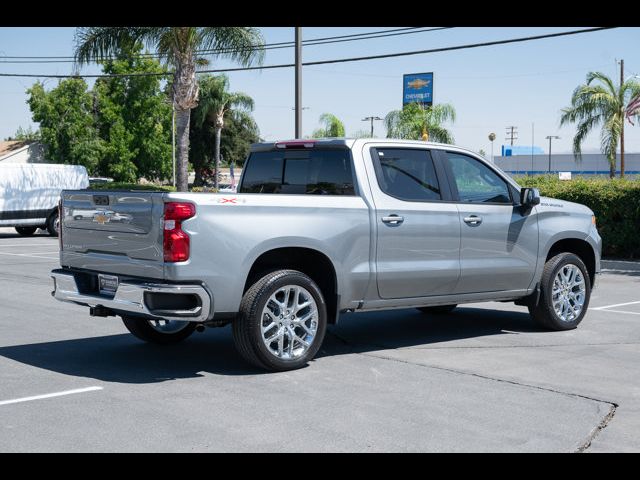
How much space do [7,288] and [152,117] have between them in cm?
4802

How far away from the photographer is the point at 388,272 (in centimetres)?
794

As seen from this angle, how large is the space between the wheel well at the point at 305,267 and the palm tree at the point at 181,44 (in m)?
21.0

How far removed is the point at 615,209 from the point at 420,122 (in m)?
28.4

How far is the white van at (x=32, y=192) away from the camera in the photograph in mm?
26219

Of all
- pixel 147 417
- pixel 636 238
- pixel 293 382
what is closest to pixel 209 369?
pixel 293 382

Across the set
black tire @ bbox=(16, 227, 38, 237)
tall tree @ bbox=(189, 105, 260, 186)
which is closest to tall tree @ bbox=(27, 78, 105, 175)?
tall tree @ bbox=(189, 105, 260, 186)

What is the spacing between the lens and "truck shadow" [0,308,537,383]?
738 centimetres

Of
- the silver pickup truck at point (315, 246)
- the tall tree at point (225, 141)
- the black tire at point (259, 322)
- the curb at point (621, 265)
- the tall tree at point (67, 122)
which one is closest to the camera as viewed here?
the silver pickup truck at point (315, 246)

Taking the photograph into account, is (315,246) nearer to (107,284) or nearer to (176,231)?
(176,231)

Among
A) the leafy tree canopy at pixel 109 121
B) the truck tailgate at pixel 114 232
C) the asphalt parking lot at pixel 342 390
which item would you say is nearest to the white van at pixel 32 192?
the asphalt parking lot at pixel 342 390

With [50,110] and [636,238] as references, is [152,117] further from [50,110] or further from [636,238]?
[636,238]

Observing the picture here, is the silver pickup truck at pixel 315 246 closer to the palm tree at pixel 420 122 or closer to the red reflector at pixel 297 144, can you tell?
the red reflector at pixel 297 144

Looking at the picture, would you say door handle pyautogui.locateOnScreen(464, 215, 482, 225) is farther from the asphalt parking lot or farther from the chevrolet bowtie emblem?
the chevrolet bowtie emblem

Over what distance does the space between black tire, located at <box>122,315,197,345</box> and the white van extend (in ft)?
62.9
